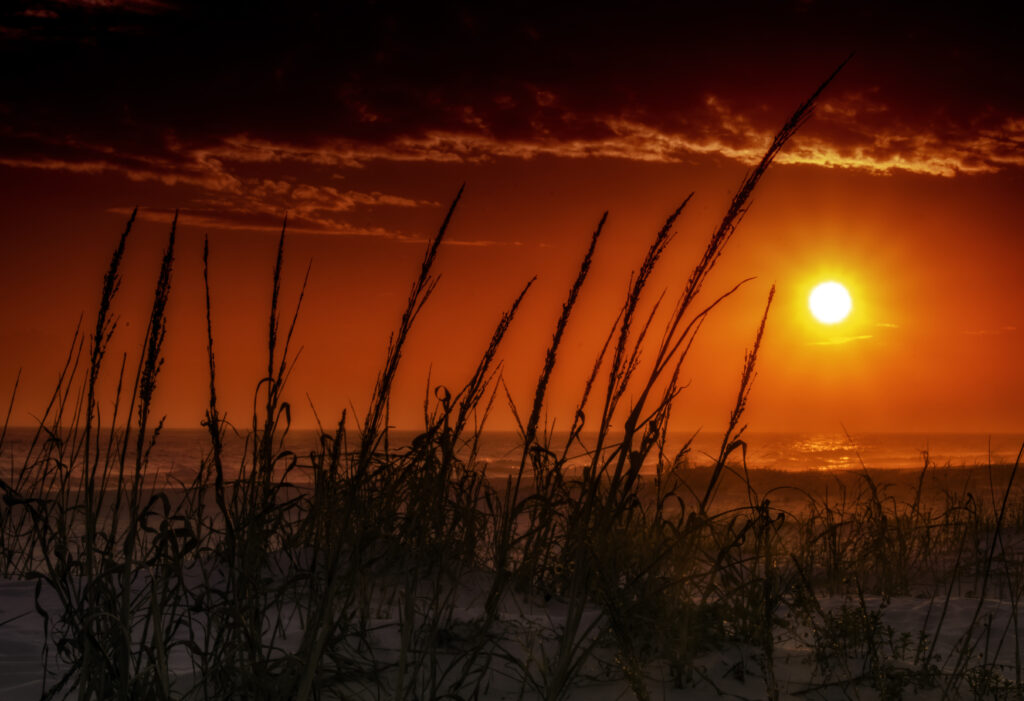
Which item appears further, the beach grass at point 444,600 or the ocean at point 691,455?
the ocean at point 691,455

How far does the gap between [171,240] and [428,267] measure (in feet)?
2.20

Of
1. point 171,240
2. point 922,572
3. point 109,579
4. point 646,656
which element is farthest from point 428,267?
point 922,572

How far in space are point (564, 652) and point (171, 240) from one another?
1328mm

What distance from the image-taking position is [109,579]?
210 cm

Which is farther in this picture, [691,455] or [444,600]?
[691,455]

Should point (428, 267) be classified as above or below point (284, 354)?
above

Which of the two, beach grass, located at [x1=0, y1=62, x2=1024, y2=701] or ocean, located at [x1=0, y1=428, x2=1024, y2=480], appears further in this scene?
ocean, located at [x1=0, y1=428, x2=1024, y2=480]

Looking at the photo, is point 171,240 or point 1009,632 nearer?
point 171,240

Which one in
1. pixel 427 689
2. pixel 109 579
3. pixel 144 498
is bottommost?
pixel 144 498

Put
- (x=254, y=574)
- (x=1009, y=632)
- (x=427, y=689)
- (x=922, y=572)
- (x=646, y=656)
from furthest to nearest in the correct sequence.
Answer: (x=922, y=572) → (x=1009, y=632) → (x=646, y=656) → (x=427, y=689) → (x=254, y=574)

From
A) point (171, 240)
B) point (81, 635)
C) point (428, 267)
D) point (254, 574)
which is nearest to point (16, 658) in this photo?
point (81, 635)

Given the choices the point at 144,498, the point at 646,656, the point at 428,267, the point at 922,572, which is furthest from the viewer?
the point at 144,498

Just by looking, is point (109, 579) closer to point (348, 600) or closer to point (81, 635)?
point (81, 635)

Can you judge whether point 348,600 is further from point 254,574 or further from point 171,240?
point 171,240
